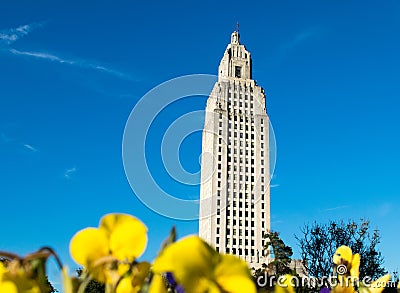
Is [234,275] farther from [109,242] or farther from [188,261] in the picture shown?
[109,242]

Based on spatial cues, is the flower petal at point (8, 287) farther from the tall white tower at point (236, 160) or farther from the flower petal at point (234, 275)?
the tall white tower at point (236, 160)

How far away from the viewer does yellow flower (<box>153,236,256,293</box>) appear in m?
0.32

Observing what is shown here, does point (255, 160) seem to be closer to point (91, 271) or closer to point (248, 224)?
point (248, 224)

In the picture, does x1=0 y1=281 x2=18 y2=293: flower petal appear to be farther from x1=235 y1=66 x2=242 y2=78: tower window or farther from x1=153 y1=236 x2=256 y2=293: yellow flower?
x1=235 y1=66 x2=242 y2=78: tower window

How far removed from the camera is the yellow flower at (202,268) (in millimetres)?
316

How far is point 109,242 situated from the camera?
1.43ft

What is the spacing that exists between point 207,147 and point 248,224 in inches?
390

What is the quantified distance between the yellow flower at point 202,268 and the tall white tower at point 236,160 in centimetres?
5024

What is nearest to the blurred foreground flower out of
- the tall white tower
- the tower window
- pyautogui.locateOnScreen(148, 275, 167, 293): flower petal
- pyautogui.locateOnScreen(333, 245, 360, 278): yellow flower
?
pyautogui.locateOnScreen(333, 245, 360, 278): yellow flower

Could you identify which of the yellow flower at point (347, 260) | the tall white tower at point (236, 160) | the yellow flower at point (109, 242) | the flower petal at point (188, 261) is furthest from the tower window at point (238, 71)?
the flower petal at point (188, 261)

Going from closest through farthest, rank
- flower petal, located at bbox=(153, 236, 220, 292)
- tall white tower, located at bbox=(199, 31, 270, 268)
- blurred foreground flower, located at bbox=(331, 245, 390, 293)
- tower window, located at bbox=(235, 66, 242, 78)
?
1. flower petal, located at bbox=(153, 236, 220, 292)
2. blurred foreground flower, located at bbox=(331, 245, 390, 293)
3. tall white tower, located at bbox=(199, 31, 270, 268)
4. tower window, located at bbox=(235, 66, 242, 78)

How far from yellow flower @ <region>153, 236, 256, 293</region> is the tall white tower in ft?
165

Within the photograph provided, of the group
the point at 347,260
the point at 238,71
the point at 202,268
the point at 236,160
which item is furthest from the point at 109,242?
the point at 238,71

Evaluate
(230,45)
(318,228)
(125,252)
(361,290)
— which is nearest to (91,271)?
(125,252)
